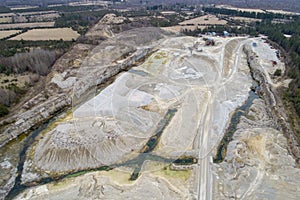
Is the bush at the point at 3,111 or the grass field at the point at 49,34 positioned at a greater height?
the grass field at the point at 49,34

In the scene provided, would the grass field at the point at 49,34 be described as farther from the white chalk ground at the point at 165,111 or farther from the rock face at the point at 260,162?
the rock face at the point at 260,162

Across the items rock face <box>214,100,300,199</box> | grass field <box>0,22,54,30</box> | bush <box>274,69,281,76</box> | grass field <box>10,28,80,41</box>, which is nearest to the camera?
rock face <box>214,100,300,199</box>

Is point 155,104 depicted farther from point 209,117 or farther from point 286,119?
point 286,119

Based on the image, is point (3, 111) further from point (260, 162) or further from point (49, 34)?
point (49, 34)

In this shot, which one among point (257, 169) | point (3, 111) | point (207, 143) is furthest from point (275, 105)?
point (3, 111)

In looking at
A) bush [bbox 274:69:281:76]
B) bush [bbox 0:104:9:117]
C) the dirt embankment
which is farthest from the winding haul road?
bush [bbox 0:104:9:117]

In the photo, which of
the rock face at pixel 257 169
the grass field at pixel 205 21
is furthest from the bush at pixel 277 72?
the grass field at pixel 205 21

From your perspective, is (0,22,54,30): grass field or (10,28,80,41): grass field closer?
(10,28,80,41): grass field

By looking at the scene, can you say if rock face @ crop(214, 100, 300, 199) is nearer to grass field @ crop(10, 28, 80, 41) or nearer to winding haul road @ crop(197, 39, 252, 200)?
winding haul road @ crop(197, 39, 252, 200)
